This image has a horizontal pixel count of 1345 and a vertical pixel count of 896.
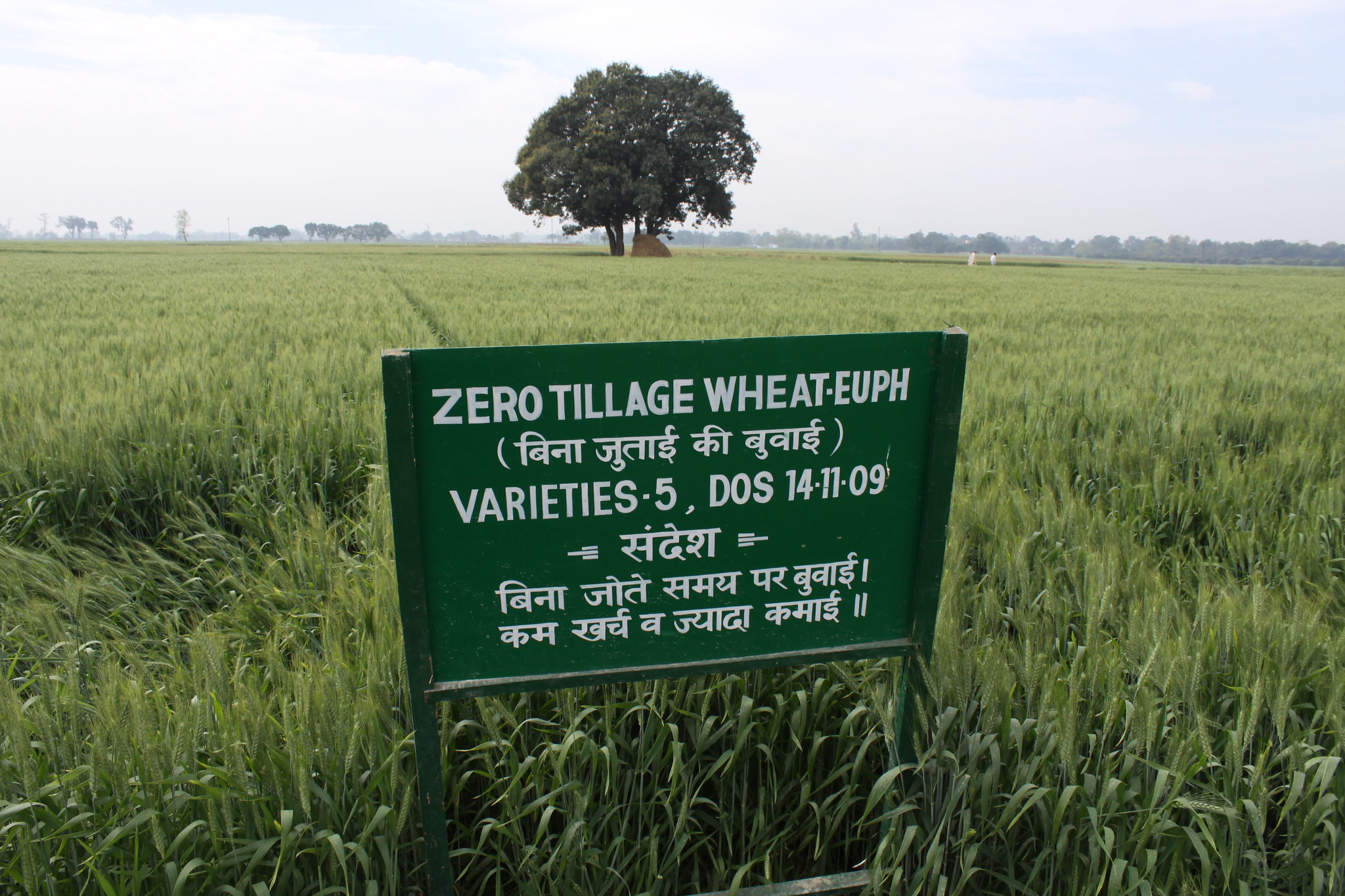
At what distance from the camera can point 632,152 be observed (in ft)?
145

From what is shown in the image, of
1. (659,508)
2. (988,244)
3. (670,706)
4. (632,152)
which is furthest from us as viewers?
(988,244)

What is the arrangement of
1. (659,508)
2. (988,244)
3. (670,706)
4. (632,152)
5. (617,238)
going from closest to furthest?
(659,508)
(670,706)
(632,152)
(617,238)
(988,244)

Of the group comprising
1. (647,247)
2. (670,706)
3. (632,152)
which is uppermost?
(632,152)

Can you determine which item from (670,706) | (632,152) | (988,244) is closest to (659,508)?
(670,706)

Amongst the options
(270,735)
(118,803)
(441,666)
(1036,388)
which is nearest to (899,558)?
(441,666)

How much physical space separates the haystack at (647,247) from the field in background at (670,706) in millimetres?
44445

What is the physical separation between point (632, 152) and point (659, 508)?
4609 cm

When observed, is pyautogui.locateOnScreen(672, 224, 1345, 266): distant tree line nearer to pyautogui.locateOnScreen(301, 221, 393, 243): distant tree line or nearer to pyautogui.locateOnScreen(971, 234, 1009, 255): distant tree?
pyautogui.locateOnScreen(971, 234, 1009, 255): distant tree

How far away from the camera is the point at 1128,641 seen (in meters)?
1.78

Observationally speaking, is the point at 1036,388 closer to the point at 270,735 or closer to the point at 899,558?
the point at 899,558

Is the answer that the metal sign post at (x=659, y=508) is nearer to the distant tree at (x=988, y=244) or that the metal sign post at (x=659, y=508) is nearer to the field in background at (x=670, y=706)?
the field in background at (x=670, y=706)

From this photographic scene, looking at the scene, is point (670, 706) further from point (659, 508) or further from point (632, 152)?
point (632, 152)

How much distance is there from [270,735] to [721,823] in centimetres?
99

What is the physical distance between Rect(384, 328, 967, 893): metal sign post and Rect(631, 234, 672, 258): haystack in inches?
1833
